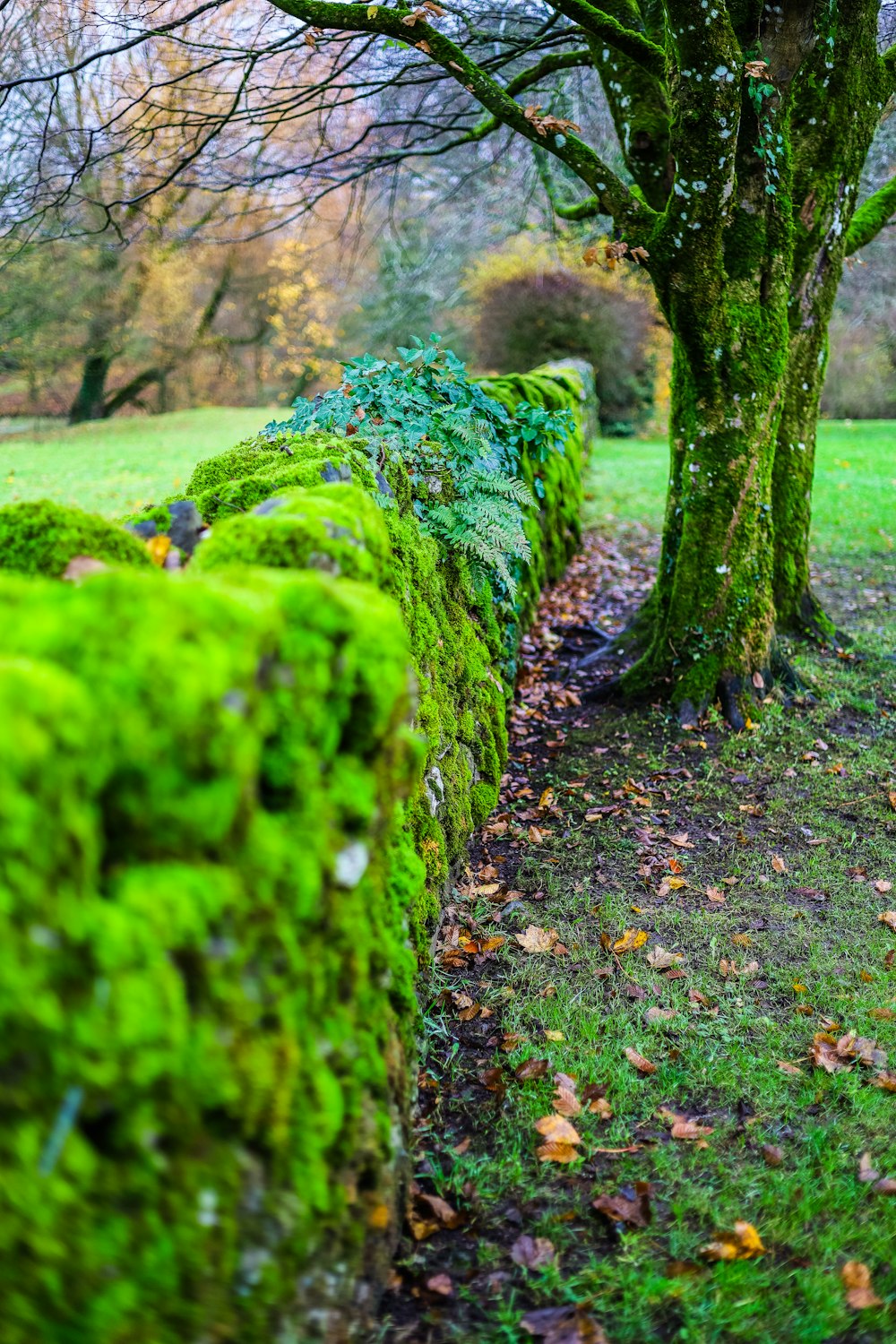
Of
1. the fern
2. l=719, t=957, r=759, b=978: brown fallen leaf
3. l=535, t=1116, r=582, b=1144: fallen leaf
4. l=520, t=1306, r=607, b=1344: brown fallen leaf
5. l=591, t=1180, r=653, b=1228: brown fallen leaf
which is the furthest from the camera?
the fern

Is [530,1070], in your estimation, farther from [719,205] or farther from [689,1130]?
[719,205]

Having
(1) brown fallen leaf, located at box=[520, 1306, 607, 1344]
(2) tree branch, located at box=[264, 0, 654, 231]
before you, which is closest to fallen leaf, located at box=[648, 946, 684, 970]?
(1) brown fallen leaf, located at box=[520, 1306, 607, 1344]

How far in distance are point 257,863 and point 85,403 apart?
105 feet

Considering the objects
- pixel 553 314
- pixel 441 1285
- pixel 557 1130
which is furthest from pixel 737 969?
pixel 553 314

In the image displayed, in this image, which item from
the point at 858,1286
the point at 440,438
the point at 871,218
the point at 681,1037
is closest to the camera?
the point at 858,1286

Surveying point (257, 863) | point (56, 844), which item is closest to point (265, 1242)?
point (257, 863)

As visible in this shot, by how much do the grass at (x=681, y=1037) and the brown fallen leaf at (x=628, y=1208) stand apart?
0.02 metres

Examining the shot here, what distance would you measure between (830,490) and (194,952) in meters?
14.5

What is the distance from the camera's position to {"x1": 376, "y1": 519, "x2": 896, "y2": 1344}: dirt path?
7.05 feet

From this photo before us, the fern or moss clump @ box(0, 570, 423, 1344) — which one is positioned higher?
the fern

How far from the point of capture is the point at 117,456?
1903 cm

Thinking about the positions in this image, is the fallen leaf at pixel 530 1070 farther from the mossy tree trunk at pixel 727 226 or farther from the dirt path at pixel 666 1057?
the mossy tree trunk at pixel 727 226

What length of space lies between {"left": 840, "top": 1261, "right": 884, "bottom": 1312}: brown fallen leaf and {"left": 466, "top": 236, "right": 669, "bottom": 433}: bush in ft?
63.5

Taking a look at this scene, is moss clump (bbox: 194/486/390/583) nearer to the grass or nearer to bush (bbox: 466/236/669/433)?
the grass
